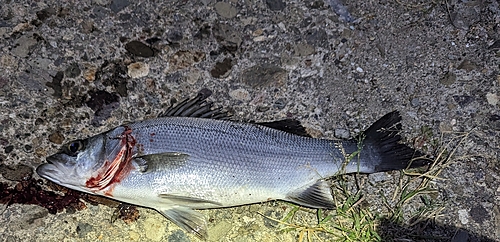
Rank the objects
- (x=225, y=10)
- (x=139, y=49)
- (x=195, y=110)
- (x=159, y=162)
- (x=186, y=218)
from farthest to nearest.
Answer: (x=225, y=10), (x=139, y=49), (x=195, y=110), (x=186, y=218), (x=159, y=162)

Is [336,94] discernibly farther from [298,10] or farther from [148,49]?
[148,49]

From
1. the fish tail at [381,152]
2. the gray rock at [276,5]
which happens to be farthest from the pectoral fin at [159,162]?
the gray rock at [276,5]

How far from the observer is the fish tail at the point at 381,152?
354 cm

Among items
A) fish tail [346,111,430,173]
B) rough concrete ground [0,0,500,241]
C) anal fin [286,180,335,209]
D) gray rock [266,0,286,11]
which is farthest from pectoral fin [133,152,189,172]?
gray rock [266,0,286,11]

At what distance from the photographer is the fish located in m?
3.35

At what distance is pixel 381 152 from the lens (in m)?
3.56

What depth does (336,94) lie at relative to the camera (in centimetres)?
391

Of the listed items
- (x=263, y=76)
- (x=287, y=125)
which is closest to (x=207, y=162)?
(x=287, y=125)

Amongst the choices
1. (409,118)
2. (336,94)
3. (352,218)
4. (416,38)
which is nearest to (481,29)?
(416,38)

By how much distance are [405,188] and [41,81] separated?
9.20ft

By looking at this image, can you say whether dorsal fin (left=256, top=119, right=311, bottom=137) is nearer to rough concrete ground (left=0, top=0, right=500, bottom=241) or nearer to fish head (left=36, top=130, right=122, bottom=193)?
rough concrete ground (left=0, top=0, right=500, bottom=241)

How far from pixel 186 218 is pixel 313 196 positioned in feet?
2.98

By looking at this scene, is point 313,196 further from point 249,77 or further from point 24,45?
point 24,45

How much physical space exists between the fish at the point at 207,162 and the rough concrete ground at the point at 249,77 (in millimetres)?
240
